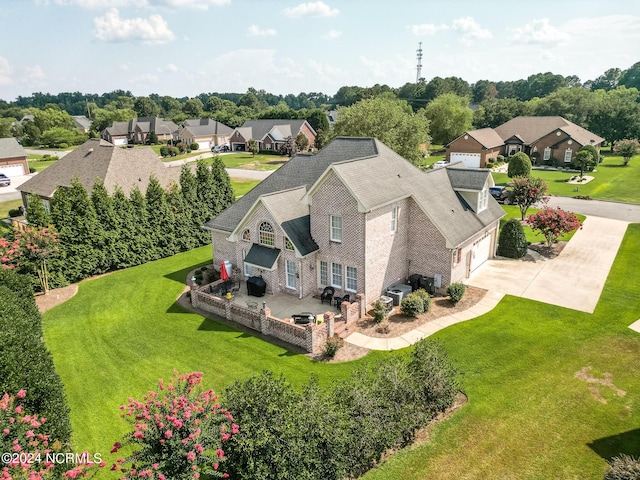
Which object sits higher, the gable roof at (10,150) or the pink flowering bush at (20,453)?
the gable roof at (10,150)

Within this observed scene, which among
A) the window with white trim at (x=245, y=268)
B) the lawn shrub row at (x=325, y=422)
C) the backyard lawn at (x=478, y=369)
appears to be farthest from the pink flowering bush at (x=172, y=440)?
the window with white trim at (x=245, y=268)

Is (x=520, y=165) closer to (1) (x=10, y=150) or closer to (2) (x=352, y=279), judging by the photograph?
(2) (x=352, y=279)

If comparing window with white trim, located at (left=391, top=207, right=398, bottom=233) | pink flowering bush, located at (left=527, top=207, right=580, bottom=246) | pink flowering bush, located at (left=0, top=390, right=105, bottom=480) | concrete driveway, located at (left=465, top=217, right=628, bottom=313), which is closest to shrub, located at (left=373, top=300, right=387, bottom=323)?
window with white trim, located at (left=391, top=207, right=398, bottom=233)

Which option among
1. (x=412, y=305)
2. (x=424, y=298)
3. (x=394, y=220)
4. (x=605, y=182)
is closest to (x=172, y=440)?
(x=412, y=305)

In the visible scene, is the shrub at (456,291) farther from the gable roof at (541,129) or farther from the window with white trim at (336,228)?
the gable roof at (541,129)

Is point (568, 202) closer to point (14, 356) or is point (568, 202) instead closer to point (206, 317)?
point (206, 317)

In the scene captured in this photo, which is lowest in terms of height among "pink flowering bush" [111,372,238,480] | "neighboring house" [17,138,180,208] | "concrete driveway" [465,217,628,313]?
"concrete driveway" [465,217,628,313]

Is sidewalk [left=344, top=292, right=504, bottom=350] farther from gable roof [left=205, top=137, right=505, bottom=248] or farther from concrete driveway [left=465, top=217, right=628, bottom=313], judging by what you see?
gable roof [left=205, top=137, right=505, bottom=248]
